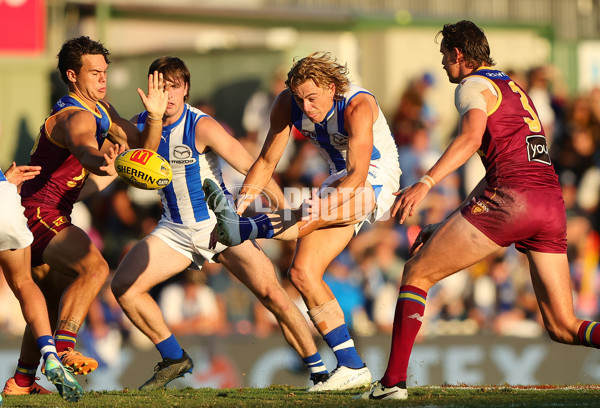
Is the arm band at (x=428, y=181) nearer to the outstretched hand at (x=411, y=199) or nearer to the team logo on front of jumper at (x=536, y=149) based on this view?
the outstretched hand at (x=411, y=199)

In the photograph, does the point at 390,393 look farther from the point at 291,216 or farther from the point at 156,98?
the point at 156,98

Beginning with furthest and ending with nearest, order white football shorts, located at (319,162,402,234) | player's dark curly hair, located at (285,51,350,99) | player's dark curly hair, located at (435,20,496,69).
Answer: white football shorts, located at (319,162,402,234), player's dark curly hair, located at (285,51,350,99), player's dark curly hair, located at (435,20,496,69)

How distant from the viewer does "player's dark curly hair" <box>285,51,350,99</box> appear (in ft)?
25.4

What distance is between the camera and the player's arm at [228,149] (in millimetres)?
8266

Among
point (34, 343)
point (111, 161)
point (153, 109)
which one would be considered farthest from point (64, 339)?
point (153, 109)

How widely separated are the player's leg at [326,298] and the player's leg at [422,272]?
101 cm

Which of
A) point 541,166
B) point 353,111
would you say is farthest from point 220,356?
point 541,166

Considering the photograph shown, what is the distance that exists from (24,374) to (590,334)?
4687 millimetres

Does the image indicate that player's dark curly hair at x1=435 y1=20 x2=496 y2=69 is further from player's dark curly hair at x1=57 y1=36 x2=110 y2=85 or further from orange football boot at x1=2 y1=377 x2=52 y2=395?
orange football boot at x1=2 y1=377 x2=52 y2=395

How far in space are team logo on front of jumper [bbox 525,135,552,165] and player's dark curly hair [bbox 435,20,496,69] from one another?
0.67 m

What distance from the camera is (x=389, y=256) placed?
1290 centimetres

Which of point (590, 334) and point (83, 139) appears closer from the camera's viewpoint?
point (590, 334)

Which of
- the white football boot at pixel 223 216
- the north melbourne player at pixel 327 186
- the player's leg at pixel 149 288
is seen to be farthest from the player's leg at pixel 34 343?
the north melbourne player at pixel 327 186

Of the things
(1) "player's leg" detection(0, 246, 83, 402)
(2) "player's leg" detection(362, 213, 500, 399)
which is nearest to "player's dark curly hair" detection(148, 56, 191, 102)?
(1) "player's leg" detection(0, 246, 83, 402)
